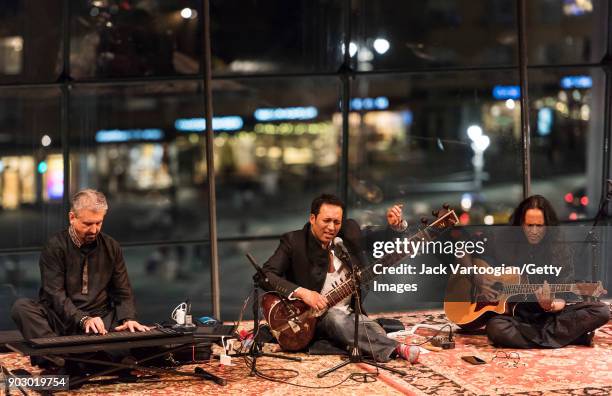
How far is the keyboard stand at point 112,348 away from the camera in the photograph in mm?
5863

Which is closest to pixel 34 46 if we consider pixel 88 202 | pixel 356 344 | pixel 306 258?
pixel 88 202

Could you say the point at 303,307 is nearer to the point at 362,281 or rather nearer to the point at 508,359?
the point at 362,281

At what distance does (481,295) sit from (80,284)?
9.04 ft

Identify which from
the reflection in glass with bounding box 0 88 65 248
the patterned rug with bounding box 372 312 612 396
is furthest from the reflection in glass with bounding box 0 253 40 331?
the patterned rug with bounding box 372 312 612 396

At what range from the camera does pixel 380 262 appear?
6820mm

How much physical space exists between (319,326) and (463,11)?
3424cm

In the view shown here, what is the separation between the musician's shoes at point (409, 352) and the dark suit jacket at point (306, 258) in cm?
47

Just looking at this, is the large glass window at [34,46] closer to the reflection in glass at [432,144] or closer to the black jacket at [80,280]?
the black jacket at [80,280]

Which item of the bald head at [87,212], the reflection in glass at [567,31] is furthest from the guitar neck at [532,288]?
the reflection in glass at [567,31]

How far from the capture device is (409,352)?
682cm

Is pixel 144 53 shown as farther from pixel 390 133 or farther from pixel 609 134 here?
pixel 390 133

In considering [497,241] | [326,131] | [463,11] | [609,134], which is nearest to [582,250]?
[497,241]

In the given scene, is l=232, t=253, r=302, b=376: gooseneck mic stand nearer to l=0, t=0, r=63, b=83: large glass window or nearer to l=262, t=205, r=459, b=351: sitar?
l=262, t=205, r=459, b=351: sitar

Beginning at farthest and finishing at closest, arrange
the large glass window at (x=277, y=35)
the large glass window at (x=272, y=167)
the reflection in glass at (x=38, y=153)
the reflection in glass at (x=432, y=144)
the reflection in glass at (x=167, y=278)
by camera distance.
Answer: the large glass window at (x=272, y=167) → the reflection in glass at (x=432, y=144) → the reflection in glass at (x=167, y=278) → the large glass window at (x=277, y=35) → the reflection in glass at (x=38, y=153)
